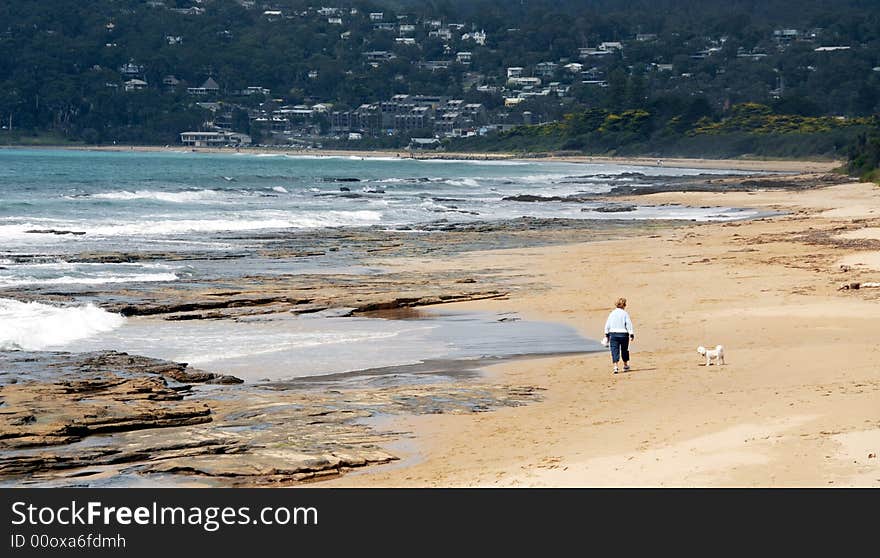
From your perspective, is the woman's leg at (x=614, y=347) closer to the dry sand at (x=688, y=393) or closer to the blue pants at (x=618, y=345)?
the blue pants at (x=618, y=345)

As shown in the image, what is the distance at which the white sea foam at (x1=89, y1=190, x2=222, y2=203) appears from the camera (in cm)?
5278

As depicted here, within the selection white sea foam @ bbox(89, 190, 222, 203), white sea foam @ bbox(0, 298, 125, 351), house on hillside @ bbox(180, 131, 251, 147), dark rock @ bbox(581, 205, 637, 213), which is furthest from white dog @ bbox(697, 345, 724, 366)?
house on hillside @ bbox(180, 131, 251, 147)

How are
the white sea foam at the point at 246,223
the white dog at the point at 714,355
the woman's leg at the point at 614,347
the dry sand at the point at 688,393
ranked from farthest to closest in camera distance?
the white sea foam at the point at 246,223
the white dog at the point at 714,355
the woman's leg at the point at 614,347
the dry sand at the point at 688,393

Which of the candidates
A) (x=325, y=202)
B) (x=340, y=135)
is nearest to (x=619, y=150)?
(x=340, y=135)

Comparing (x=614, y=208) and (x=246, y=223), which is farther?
(x=614, y=208)

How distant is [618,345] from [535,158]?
13002 centimetres

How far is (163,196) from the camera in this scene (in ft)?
180

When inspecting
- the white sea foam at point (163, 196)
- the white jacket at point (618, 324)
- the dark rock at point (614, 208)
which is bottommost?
the dark rock at point (614, 208)

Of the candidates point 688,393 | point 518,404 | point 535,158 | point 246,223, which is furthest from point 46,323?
point 535,158

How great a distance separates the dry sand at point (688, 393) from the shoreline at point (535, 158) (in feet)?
210

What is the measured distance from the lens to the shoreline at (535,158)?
3888 inches

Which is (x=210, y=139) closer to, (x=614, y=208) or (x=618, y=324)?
(x=614, y=208)

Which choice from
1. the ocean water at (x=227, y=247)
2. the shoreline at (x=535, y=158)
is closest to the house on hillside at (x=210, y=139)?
the shoreline at (x=535, y=158)

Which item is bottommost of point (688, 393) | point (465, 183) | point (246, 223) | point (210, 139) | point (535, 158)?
point (535, 158)
